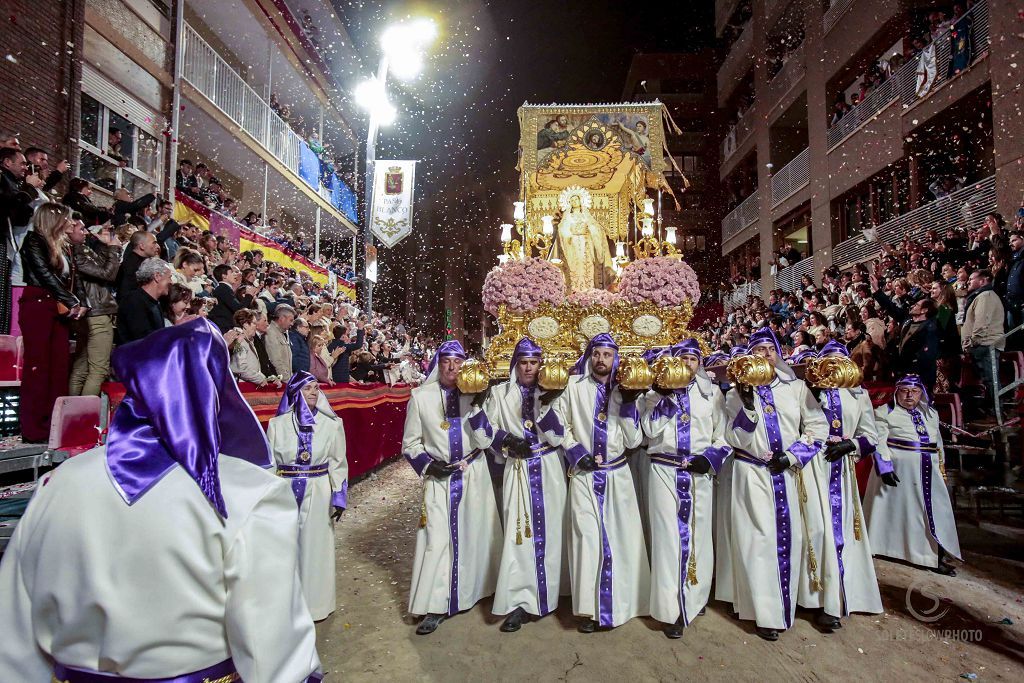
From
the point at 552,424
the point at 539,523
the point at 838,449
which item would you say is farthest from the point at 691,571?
the point at 838,449

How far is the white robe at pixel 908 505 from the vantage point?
5.38 meters

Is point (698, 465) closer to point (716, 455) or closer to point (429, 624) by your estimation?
point (716, 455)

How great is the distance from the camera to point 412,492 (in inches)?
337

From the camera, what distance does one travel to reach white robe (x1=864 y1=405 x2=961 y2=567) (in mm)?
5383

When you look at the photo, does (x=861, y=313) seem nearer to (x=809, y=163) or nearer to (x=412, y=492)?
(x=412, y=492)

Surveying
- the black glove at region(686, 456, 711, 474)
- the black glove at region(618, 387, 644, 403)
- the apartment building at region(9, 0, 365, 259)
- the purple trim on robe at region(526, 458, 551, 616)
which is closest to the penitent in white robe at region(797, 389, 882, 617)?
the black glove at region(686, 456, 711, 474)

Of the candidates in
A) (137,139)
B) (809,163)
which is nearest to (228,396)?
(137,139)

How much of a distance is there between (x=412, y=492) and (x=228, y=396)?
23.7 feet

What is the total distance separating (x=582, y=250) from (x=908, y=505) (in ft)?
20.0

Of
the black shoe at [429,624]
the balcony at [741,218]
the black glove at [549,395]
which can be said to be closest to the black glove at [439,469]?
the black glove at [549,395]

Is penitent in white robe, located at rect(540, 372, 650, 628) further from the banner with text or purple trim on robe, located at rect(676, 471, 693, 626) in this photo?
the banner with text

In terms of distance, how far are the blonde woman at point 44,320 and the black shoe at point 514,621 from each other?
12.9ft

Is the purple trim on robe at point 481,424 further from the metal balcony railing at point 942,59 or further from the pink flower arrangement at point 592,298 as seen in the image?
the metal balcony railing at point 942,59

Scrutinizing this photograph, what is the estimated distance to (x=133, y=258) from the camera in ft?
17.6
